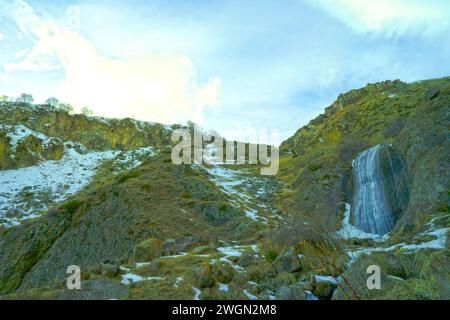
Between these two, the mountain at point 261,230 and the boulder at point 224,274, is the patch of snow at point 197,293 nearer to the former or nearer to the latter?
the mountain at point 261,230

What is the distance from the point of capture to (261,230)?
18.0m

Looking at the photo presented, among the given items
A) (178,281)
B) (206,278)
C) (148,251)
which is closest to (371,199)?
(148,251)

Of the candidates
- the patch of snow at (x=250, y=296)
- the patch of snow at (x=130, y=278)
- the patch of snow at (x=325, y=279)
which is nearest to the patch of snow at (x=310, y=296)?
the patch of snow at (x=325, y=279)

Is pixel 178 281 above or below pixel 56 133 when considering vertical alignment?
below

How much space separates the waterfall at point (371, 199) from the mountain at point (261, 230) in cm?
8

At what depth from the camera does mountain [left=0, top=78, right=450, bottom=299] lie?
7.16 meters

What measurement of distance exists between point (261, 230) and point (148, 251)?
7042 millimetres

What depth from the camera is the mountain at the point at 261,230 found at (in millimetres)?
7164

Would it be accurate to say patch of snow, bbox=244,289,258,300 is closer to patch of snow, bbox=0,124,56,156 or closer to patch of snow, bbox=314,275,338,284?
patch of snow, bbox=314,275,338,284

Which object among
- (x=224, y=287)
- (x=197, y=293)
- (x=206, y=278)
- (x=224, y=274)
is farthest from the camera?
(x=224, y=274)

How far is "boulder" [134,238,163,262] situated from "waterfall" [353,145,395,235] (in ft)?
33.8

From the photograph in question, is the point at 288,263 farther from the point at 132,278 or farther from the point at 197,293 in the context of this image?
the point at 132,278
